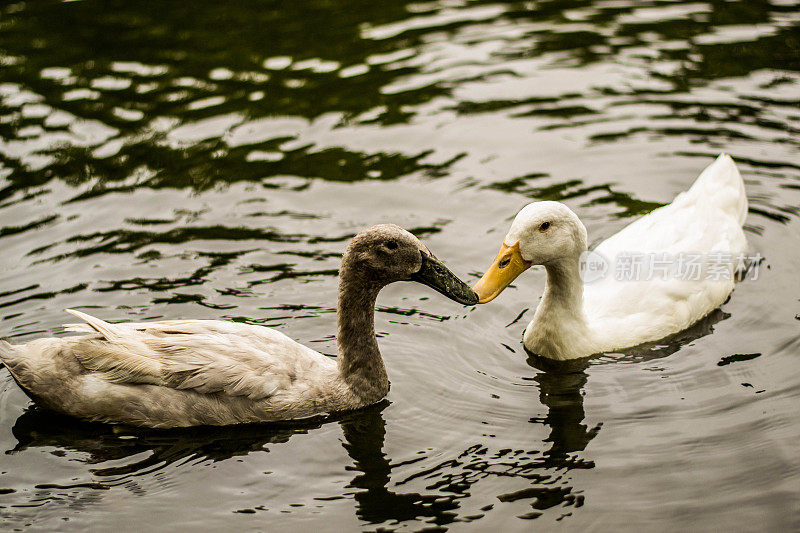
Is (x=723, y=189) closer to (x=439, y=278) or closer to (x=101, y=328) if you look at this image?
(x=439, y=278)

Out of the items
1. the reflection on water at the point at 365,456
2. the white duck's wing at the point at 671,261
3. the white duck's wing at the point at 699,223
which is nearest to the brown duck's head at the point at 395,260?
the reflection on water at the point at 365,456

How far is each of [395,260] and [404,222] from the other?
2718mm

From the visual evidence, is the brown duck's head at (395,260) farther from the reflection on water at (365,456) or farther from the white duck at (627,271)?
the reflection on water at (365,456)

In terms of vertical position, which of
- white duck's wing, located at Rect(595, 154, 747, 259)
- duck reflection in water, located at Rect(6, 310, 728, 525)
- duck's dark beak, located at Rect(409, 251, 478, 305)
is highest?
duck's dark beak, located at Rect(409, 251, 478, 305)

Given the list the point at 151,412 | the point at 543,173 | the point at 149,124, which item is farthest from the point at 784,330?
the point at 149,124

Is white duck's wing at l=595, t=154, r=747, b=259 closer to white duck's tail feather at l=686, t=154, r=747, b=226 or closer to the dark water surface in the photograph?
white duck's tail feather at l=686, t=154, r=747, b=226

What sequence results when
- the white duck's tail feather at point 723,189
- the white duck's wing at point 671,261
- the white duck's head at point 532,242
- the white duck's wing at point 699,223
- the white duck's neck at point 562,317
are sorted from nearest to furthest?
the white duck's head at point 532,242 → the white duck's neck at point 562,317 → the white duck's wing at point 671,261 → the white duck's wing at point 699,223 → the white duck's tail feather at point 723,189

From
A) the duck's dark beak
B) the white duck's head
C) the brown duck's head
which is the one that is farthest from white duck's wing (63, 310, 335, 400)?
the white duck's head

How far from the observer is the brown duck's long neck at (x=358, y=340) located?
708cm

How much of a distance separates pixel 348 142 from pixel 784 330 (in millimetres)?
5402

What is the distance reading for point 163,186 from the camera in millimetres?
10422

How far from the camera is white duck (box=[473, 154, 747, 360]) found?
7531 mm

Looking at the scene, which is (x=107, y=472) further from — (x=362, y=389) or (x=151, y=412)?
(x=362, y=389)

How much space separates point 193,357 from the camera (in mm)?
6715
